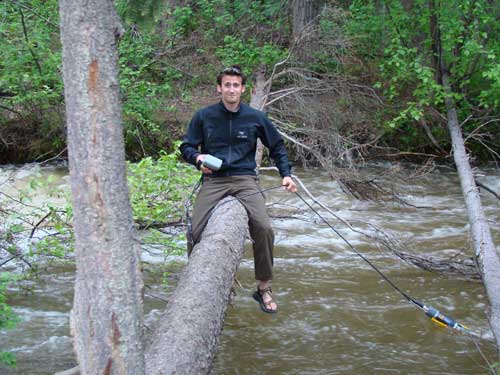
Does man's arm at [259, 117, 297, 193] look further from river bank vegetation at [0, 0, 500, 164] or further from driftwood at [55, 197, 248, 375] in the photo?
river bank vegetation at [0, 0, 500, 164]

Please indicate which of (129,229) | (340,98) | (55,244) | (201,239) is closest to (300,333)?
(201,239)

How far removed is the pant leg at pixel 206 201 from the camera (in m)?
5.12

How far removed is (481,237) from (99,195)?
6194mm

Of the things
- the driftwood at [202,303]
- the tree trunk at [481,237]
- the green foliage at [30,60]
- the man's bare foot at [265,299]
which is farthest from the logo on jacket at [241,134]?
the green foliage at [30,60]

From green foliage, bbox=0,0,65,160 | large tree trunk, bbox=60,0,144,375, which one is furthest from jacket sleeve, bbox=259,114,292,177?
green foliage, bbox=0,0,65,160

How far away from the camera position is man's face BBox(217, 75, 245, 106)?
4895 mm

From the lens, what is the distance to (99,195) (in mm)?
2412

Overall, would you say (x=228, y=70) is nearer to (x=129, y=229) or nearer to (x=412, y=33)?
(x=129, y=229)

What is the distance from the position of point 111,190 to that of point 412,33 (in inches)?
405

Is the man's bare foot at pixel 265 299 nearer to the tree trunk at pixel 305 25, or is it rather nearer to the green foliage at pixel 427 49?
the green foliage at pixel 427 49

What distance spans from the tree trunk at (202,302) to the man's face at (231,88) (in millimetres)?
834

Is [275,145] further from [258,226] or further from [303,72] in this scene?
[303,72]

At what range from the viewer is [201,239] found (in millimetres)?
4910

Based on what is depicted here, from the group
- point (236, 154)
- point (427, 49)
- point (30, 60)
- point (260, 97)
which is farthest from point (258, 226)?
point (427, 49)
